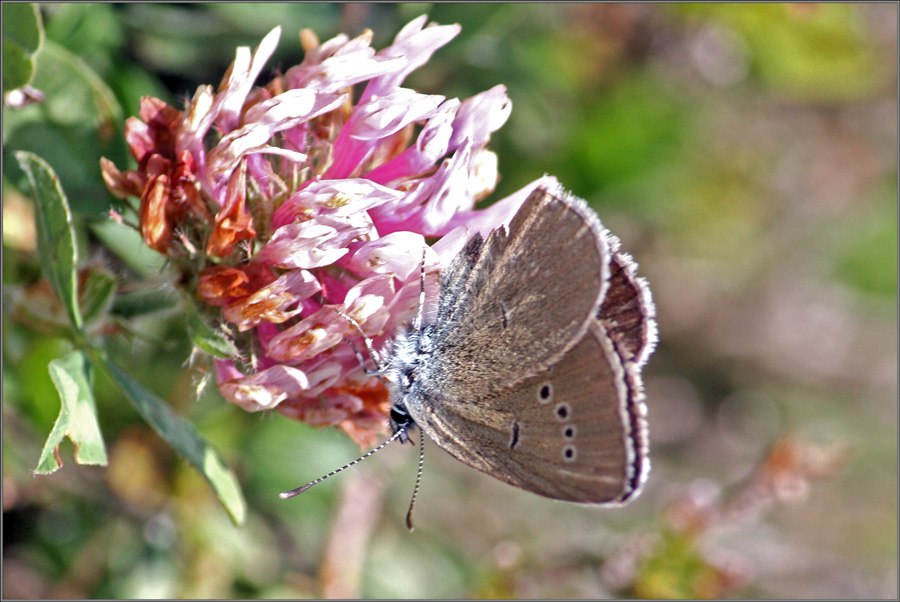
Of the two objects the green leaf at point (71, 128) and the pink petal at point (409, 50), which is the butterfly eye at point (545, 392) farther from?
the green leaf at point (71, 128)

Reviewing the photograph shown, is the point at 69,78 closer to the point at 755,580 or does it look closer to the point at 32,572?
the point at 32,572

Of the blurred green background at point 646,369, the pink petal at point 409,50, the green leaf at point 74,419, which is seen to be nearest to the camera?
the green leaf at point 74,419

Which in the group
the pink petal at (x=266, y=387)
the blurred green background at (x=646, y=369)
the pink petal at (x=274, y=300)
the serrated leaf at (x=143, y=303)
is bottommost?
the blurred green background at (x=646, y=369)

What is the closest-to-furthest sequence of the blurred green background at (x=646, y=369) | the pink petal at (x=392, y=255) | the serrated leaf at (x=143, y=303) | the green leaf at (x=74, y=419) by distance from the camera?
1. the green leaf at (x=74, y=419)
2. the pink petal at (x=392, y=255)
3. the serrated leaf at (x=143, y=303)
4. the blurred green background at (x=646, y=369)

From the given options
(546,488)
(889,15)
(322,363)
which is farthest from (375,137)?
(889,15)

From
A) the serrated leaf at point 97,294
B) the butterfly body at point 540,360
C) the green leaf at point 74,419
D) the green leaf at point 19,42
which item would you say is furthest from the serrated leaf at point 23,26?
the butterfly body at point 540,360

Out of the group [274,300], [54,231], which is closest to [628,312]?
[274,300]

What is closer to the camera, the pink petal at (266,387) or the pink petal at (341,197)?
the pink petal at (341,197)
